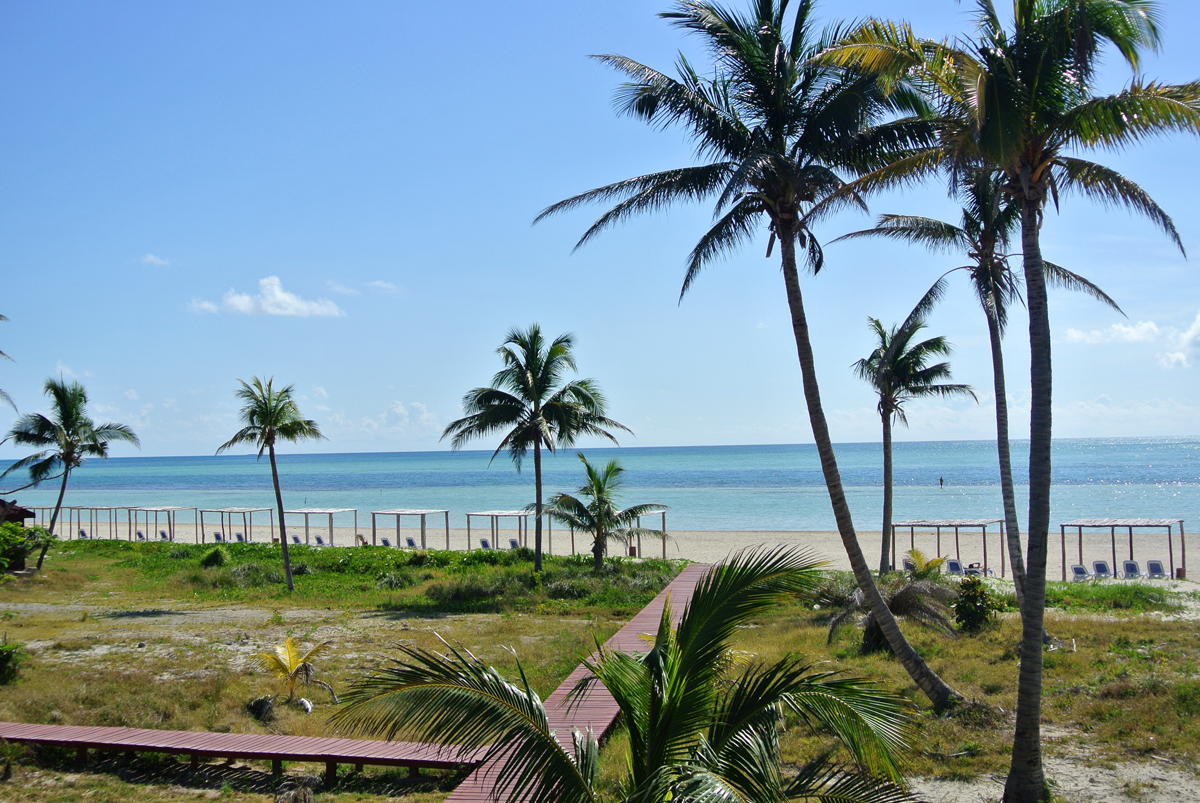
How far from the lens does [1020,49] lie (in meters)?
6.67

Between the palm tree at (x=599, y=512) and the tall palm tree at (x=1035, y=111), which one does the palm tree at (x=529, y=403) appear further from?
the tall palm tree at (x=1035, y=111)

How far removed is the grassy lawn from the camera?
7.50m

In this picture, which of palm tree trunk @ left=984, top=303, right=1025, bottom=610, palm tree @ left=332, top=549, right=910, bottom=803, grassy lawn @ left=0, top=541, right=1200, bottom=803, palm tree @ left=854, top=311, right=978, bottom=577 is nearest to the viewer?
palm tree @ left=332, top=549, right=910, bottom=803

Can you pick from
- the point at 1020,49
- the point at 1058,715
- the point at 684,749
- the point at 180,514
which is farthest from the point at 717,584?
the point at 180,514

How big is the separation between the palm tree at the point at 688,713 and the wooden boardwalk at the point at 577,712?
250 millimetres

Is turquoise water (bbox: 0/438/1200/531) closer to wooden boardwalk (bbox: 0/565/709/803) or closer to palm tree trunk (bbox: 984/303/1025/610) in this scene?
palm tree trunk (bbox: 984/303/1025/610)

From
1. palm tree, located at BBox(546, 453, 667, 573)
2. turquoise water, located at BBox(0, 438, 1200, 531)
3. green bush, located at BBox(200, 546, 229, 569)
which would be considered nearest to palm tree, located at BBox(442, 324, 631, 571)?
palm tree, located at BBox(546, 453, 667, 573)

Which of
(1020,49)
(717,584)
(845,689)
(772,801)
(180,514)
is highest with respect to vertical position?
(1020,49)

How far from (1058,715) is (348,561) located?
20.9 m

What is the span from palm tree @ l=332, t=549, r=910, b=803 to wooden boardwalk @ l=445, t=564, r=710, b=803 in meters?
0.25

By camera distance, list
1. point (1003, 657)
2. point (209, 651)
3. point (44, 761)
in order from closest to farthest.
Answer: point (44, 761), point (1003, 657), point (209, 651)

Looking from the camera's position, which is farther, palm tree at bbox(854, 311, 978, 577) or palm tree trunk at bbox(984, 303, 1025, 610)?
palm tree at bbox(854, 311, 978, 577)

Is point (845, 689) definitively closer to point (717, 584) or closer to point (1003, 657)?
point (717, 584)

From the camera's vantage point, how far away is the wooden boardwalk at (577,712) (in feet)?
21.4
